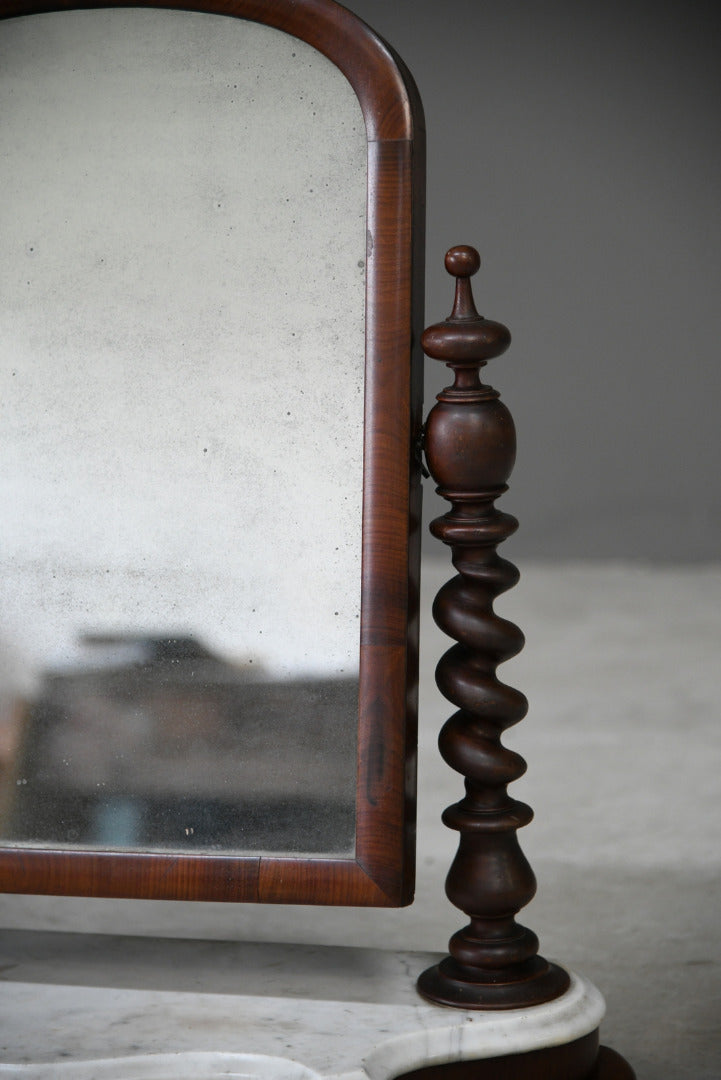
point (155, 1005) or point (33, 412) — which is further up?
point (33, 412)

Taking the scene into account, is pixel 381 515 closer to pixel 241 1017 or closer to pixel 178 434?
pixel 178 434

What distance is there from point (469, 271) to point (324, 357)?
0.41 ft

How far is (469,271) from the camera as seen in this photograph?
3.16 ft

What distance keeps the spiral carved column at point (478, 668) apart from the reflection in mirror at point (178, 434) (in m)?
0.07

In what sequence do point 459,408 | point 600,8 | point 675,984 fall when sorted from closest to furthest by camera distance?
point 459,408 → point 675,984 → point 600,8

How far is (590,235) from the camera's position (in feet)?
10.1

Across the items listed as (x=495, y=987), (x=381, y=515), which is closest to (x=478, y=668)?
(x=381, y=515)

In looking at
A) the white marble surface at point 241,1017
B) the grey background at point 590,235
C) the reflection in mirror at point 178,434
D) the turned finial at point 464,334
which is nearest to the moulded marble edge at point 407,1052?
the white marble surface at point 241,1017

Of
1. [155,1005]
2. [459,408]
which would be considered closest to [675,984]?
[155,1005]

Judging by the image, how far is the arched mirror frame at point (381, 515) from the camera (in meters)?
0.95

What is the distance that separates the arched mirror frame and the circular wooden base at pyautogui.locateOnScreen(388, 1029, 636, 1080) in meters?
0.12

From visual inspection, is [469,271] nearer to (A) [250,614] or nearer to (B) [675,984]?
(A) [250,614]

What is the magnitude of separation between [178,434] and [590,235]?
2.28m

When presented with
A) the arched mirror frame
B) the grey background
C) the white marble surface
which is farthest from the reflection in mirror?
the grey background
